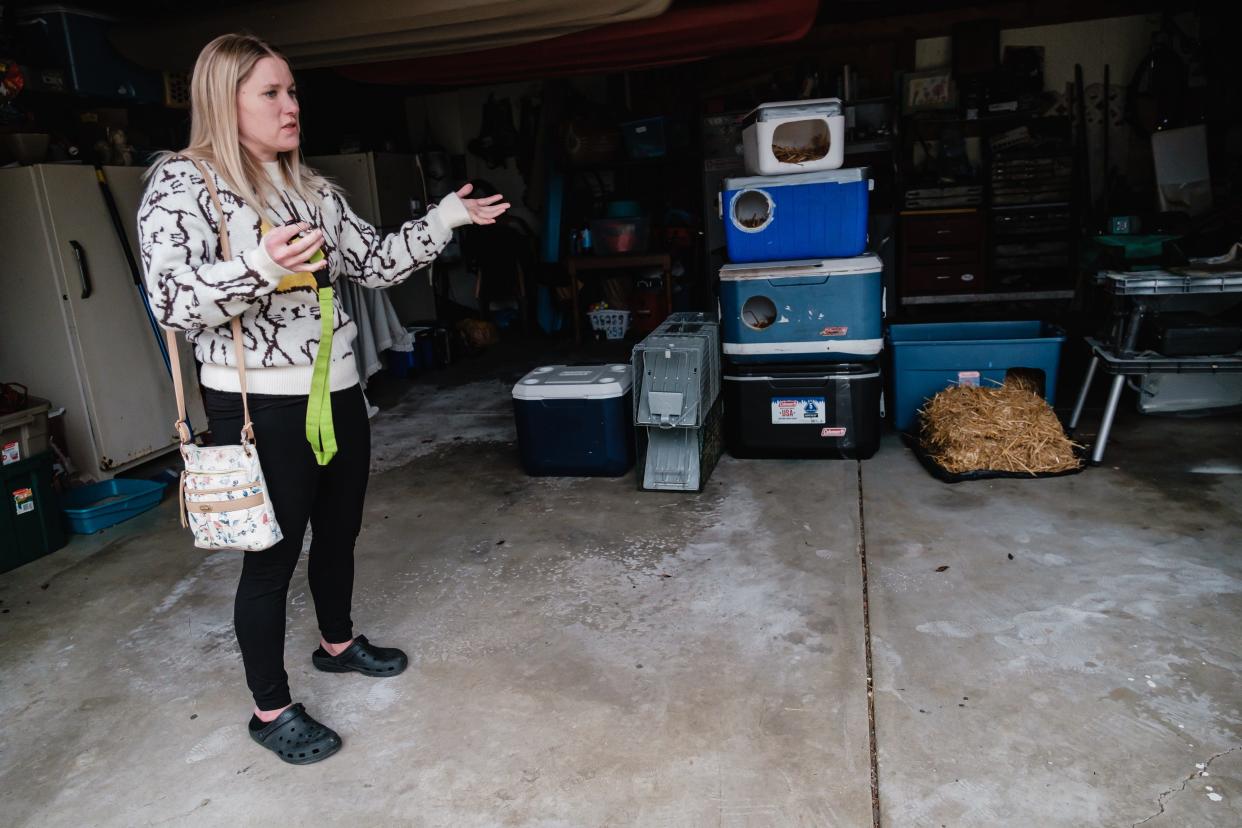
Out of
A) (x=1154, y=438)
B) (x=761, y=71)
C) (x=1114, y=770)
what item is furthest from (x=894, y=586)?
(x=761, y=71)

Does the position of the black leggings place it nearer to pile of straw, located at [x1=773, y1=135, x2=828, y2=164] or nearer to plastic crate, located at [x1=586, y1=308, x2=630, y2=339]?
pile of straw, located at [x1=773, y1=135, x2=828, y2=164]

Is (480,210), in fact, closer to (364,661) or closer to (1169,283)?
(364,661)

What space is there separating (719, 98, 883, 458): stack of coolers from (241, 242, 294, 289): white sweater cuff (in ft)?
8.10

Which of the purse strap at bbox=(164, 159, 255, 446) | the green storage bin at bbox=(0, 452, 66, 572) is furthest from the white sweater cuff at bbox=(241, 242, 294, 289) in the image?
the green storage bin at bbox=(0, 452, 66, 572)

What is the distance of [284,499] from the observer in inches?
74.8

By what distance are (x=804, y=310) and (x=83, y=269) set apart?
Answer: 10.4ft

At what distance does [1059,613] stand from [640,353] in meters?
1.80

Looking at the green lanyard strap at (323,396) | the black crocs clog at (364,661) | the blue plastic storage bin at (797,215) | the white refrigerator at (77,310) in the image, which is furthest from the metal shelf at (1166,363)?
the white refrigerator at (77,310)

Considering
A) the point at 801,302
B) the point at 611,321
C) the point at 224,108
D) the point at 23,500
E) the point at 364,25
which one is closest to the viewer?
the point at 224,108

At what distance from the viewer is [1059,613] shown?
2.46 metres

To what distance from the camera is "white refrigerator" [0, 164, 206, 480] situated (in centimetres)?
376

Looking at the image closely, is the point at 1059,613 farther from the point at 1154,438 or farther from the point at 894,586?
the point at 1154,438

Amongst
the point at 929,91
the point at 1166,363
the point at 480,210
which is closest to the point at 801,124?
the point at 1166,363

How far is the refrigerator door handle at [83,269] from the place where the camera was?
3837 millimetres
